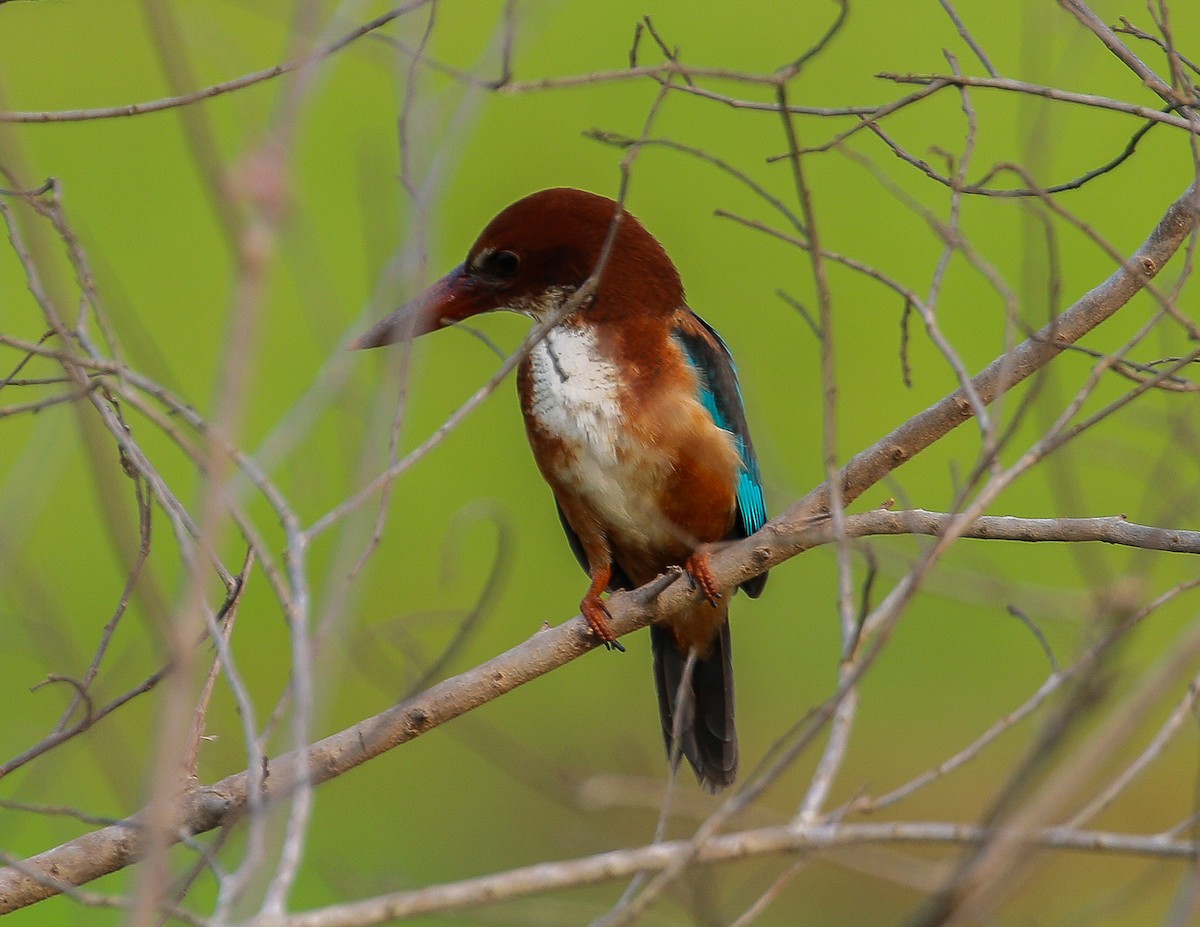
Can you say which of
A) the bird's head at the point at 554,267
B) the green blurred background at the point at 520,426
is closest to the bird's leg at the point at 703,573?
the bird's head at the point at 554,267

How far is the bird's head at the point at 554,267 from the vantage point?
97.5 inches

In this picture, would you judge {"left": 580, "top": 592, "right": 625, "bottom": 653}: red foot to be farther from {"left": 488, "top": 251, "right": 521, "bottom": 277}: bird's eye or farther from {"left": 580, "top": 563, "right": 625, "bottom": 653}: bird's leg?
{"left": 488, "top": 251, "right": 521, "bottom": 277}: bird's eye

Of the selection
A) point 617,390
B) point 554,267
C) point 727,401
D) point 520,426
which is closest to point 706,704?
point 727,401

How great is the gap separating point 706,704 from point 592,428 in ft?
2.49

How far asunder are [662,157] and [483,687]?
14.4ft

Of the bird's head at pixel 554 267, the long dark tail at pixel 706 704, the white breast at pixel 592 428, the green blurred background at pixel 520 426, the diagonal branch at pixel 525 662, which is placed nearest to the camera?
the diagonal branch at pixel 525 662

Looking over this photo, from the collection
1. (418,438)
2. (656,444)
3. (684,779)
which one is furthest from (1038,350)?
(418,438)

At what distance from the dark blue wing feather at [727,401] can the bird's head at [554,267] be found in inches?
3.1

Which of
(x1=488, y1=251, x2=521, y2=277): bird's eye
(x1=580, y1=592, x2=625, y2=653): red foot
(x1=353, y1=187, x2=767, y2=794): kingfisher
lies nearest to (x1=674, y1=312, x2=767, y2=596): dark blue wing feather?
(x1=353, y1=187, x2=767, y2=794): kingfisher

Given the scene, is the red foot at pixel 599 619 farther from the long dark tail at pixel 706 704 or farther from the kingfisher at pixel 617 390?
the long dark tail at pixel 706 704

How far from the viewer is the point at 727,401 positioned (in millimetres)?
2590

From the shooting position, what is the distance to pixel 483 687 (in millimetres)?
1834

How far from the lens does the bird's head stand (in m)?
2.48

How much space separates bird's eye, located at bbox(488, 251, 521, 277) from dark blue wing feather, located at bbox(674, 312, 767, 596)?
0.33 metres
